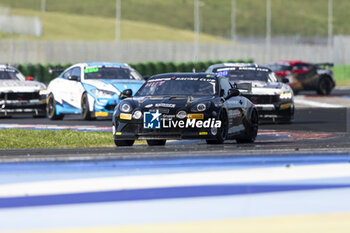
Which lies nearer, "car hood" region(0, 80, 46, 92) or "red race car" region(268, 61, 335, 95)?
"car hood" region(0, 80, 46, 92)

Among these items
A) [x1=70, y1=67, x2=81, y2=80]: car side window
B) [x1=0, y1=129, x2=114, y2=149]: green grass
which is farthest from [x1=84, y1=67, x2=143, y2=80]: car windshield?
[x1=0, y1=129, x2=114, y2=149]: green grass

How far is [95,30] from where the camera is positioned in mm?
123000

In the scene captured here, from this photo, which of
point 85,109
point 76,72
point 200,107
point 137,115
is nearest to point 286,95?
point 85,109

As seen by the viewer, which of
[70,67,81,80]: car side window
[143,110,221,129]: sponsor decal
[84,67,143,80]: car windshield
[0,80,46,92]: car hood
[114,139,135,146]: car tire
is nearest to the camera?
[143,110,221,129]: sponsor decal

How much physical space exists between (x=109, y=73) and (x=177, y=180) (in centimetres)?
1441

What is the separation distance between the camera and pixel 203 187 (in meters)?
8.23

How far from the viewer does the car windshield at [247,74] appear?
70.4 feet

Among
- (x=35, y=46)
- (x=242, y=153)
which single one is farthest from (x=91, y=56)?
(x=242, y=153)

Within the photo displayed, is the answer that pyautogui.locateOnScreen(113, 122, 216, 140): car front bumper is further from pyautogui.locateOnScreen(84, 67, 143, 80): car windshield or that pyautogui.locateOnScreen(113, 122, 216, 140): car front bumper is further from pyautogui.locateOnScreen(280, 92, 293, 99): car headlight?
pyautogui.locateOnScreen(84, 67, 143, 80): car windshield

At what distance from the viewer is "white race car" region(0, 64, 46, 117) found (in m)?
23.5

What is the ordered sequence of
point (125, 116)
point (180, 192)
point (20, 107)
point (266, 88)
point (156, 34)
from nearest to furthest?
1. point (180, 192)
2. point (125, 116)
3. point (266, 88)
4. point (20, 107)
5. point (156, 34)

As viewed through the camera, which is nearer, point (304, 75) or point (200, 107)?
point (200, 107)

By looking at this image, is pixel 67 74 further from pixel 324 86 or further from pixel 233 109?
pixel 324 86

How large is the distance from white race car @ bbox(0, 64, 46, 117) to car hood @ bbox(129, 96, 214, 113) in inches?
374
